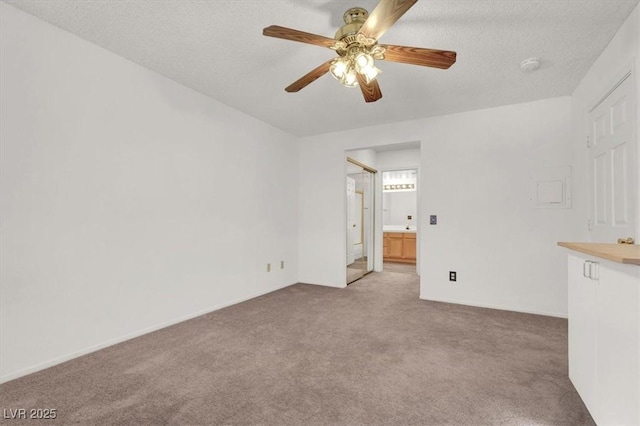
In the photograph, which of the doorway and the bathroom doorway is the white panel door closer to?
the doorway

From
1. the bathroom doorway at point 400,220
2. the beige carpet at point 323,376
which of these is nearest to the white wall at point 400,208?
the bathroom doorway at point 400,220

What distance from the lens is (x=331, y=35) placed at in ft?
7.19

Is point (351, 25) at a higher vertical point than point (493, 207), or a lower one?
higher

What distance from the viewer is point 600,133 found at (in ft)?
8.35

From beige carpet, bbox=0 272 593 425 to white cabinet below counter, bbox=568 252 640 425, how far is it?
1.19 ft

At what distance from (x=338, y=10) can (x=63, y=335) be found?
3.10 meters

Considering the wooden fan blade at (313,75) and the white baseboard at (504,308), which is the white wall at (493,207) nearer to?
the white baseboard at (504,308)

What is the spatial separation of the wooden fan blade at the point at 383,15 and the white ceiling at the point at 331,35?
0.39 metres

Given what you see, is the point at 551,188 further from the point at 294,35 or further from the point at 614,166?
the point at 294,35

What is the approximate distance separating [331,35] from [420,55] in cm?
75

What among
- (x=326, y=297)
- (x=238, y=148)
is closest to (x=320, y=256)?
(x=326, y=297)

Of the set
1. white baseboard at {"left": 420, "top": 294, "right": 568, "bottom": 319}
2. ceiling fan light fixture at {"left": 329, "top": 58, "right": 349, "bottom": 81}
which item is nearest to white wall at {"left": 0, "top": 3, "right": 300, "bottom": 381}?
ceiling fan light fixture at {"left": 329, "top": 58, "right": 349, "bottom": 81}

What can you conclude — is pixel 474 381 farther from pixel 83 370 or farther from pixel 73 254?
pixel 73 254

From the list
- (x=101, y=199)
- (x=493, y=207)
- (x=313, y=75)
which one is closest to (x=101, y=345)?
(x=101, y=199)
